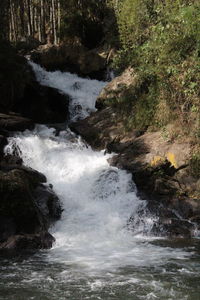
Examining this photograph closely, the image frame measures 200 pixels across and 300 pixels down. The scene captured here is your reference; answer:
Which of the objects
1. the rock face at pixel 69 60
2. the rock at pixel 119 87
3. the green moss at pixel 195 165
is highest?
the rock face at pixel 69 60

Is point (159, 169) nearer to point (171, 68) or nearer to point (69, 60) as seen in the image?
point (171, 68)

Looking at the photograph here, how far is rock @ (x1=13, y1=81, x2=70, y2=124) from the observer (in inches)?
872

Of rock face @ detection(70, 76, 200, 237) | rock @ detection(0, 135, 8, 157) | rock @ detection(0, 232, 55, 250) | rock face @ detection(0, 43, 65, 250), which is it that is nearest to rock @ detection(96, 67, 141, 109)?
rock face @ detection(70, 76, 200, 237)

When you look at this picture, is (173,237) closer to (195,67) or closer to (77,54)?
(195,67)

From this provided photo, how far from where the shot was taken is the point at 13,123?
17828 millimetres

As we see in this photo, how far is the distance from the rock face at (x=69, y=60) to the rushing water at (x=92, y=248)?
836 centimetres

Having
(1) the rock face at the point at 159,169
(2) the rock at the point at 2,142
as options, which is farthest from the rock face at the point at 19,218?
(2) the rock at the point at 2,142

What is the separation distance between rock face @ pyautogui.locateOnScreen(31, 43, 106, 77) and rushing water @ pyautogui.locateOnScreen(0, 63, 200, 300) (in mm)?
8363

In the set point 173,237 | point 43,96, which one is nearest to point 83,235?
point 173,237

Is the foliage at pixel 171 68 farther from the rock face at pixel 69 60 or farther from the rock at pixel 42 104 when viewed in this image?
the rock face at pixel 69 60

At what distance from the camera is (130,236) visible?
11945 millimetres

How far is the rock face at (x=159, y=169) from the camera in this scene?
12375 mm

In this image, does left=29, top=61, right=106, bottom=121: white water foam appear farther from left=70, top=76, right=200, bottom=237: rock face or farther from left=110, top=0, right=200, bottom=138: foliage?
left=110, top=0, right=200, bottom=138: foliage

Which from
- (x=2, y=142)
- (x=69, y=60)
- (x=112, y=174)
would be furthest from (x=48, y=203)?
(x=69, y=60)
